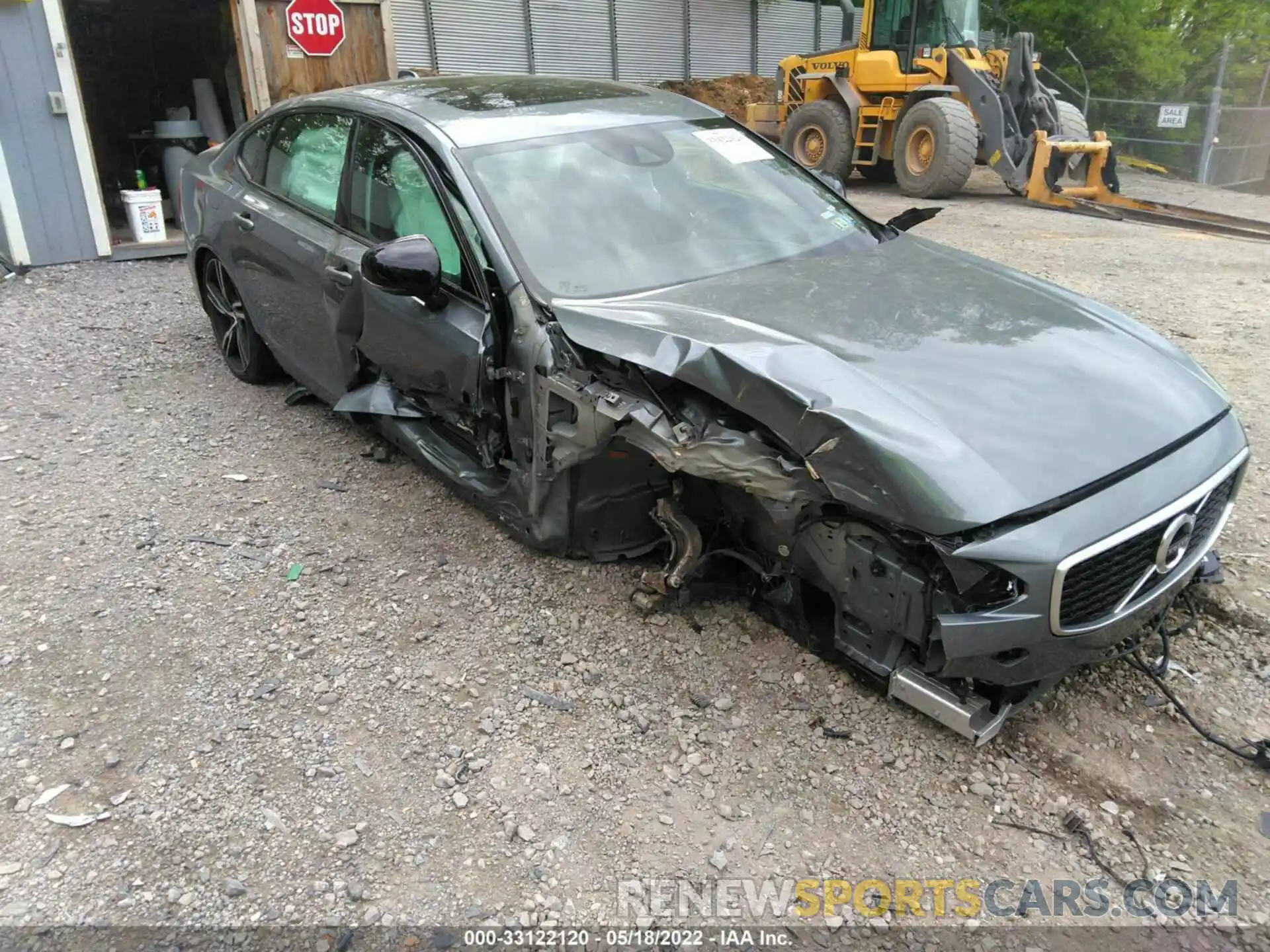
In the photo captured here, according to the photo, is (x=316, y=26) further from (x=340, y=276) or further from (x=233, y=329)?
(x=340, y=276)

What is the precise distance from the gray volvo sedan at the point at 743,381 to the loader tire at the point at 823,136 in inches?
355

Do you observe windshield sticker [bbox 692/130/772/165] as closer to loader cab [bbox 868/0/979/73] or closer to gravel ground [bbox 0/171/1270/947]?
gravel ground [bbox 0/171/1270/947]

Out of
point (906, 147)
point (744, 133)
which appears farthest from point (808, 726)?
point (906, 147)

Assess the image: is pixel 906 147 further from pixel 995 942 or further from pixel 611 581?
pixel 995 942

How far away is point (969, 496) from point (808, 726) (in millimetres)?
927

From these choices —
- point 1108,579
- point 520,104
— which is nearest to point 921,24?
point 520,104

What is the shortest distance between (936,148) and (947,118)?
1.17 feet

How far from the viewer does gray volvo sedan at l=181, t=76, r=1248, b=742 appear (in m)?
2.31

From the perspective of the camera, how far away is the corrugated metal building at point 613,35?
50.4ft

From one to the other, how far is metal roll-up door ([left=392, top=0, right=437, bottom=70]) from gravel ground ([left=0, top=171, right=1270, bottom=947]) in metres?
12.9

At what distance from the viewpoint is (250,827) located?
2416 millimetres

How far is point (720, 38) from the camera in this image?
19.7 metres

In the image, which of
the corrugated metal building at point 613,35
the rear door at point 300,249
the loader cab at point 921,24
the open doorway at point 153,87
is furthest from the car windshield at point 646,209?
the corrugated metal building at point 613,35

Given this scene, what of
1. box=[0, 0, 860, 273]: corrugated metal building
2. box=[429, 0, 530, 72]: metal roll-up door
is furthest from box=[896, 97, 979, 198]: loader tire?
box=[429, 0, 530, 72]: metal roll-up door
